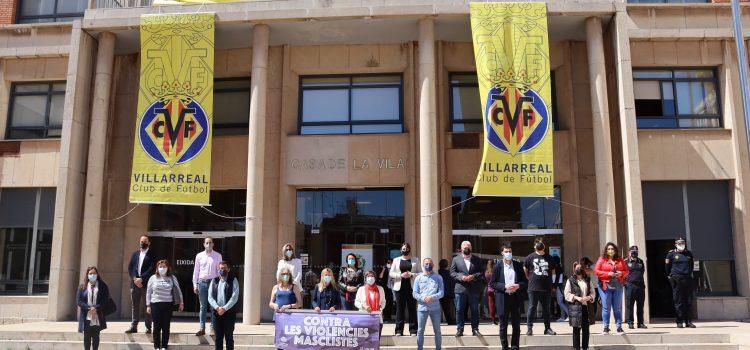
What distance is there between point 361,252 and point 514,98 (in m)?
6.00

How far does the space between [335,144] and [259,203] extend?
2.93 metres

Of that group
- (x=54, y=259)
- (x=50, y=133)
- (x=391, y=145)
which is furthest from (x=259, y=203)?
(x=50, y=133)

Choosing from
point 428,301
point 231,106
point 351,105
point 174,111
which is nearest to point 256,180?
point 174,111

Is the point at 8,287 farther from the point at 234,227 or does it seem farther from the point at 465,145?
the point at 465,145

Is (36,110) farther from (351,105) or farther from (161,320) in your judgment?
(161,320)

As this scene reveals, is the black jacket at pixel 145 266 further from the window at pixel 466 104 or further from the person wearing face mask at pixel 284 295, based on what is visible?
the window at pixel 466 104

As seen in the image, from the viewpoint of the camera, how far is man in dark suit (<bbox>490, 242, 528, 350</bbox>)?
11555 millimetres

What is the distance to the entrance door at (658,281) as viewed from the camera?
17016 millimetres

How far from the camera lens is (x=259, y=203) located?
16.3m

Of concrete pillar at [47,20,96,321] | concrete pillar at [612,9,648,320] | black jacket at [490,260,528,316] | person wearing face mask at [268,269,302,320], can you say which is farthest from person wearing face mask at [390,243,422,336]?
concrete pillar at [47,20,96,321]

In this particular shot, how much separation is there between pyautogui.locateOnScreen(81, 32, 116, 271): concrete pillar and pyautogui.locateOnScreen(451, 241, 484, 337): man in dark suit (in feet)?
32.9

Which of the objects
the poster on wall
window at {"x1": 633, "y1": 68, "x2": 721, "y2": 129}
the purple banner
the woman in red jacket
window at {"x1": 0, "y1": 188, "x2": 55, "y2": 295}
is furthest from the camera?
window at {"x1": 0, "y1": 188, "x2": 55, "y2": 295}

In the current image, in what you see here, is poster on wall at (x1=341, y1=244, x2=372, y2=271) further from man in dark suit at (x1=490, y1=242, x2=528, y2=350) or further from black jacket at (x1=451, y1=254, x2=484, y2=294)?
man in dark suit at (x1=490, y1=242, x2=528, y2=350)

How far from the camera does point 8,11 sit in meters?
19.6
